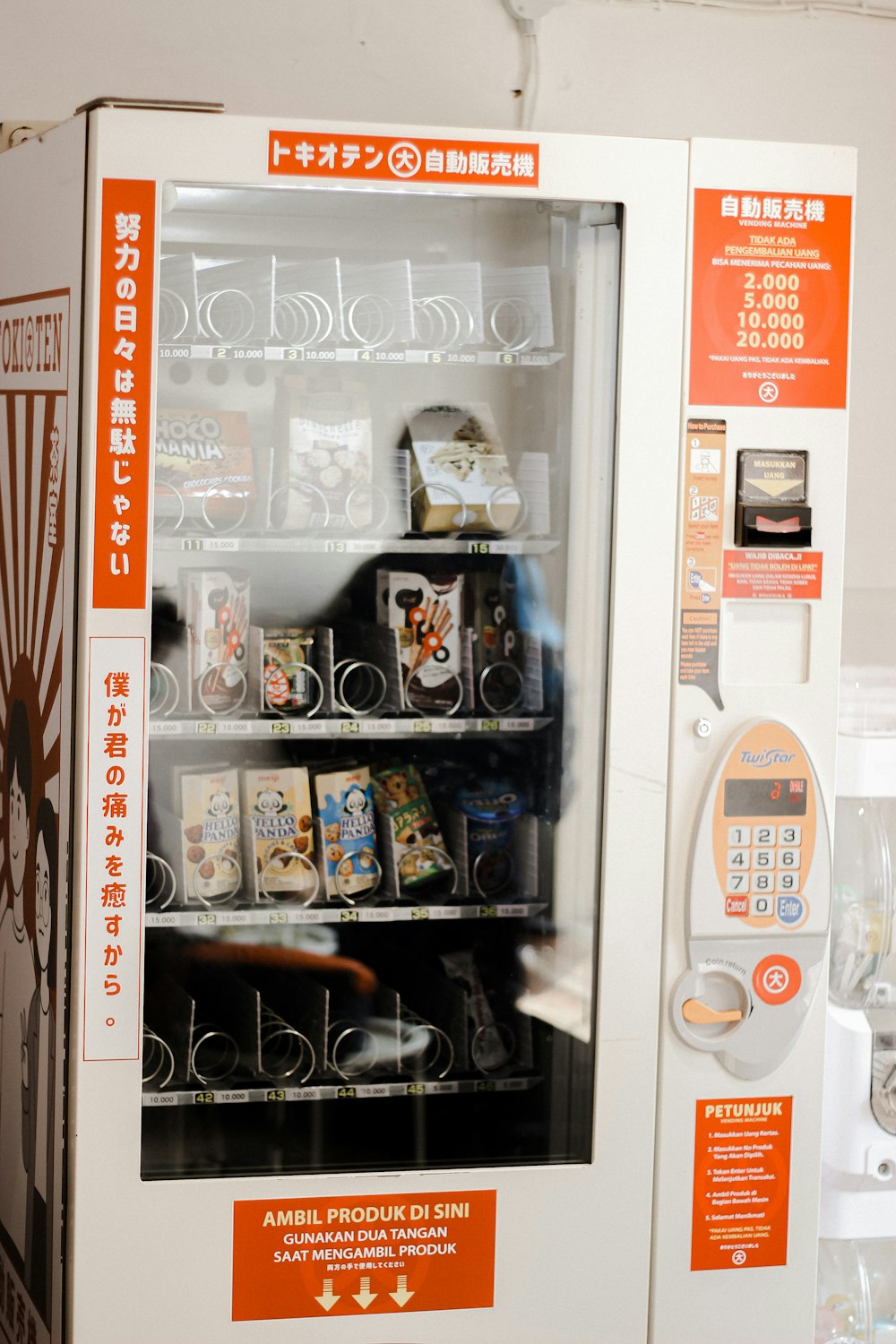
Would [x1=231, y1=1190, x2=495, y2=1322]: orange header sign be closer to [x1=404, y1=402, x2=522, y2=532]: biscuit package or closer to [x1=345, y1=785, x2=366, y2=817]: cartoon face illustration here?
[x1=345, y1=785, x2=366, y2=817]: cartoon face illustration

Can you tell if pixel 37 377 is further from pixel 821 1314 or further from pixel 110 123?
pixel 821 1314

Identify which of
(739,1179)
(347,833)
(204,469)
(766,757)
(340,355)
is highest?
(340,355)

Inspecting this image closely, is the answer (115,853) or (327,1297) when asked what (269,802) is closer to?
(115,853)

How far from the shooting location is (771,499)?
1.83 metres

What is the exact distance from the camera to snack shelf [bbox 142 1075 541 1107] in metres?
1.85

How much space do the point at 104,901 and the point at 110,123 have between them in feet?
3.43

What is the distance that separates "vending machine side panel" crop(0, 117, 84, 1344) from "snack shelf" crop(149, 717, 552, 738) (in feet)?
0.50

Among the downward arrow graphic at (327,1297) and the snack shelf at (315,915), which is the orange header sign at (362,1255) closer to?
the downward arrow graphic at (327,1297)

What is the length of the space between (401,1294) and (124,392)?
135cm

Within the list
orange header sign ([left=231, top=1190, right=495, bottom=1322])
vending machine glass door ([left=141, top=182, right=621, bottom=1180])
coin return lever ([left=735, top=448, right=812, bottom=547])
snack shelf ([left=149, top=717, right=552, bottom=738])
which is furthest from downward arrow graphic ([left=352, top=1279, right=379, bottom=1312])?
coin return lever ([left=735, top=448, right=812, bottom=547])

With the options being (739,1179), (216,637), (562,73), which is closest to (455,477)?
(216,637)

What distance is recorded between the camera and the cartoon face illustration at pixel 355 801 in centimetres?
204

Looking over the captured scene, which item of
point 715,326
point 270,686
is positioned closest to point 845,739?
point 715,326

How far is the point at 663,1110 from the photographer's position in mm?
1884
